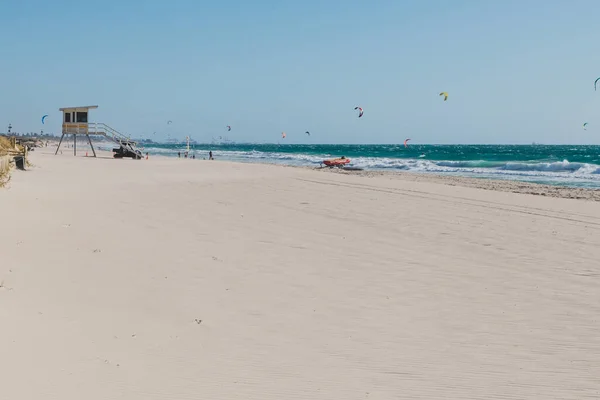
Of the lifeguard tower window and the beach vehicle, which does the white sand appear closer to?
the lifeguard tower window

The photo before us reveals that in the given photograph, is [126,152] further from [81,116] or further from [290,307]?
[290,307]

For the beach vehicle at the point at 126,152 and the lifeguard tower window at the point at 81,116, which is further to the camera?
the beach vehicle at the point at 126,152

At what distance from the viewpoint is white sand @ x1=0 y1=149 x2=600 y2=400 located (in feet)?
14.1

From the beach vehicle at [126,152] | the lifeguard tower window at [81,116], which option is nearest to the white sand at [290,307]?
the lifeguard tower window at [81,116]

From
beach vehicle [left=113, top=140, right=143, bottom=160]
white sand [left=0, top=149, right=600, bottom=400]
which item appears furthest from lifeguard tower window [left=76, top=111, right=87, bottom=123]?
white sand [left=0, top=149, right=600, bottom=400]

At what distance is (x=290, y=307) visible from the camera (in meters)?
→ 6.14

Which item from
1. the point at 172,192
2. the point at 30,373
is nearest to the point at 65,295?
the point at 30,373

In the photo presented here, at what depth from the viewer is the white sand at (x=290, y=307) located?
4.31m

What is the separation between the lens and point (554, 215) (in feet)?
47.0

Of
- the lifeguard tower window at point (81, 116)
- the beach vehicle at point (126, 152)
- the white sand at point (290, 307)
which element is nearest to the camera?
the white sand at point (290, 307)

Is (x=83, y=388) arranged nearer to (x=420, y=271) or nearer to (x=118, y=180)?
(x=420, y=271)

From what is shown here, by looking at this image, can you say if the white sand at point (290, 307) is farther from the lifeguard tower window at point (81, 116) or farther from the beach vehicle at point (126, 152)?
the beach vehicle at point (126, 152)

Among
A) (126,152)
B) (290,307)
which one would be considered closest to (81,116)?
(126,152)

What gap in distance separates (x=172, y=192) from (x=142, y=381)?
12.6 m
